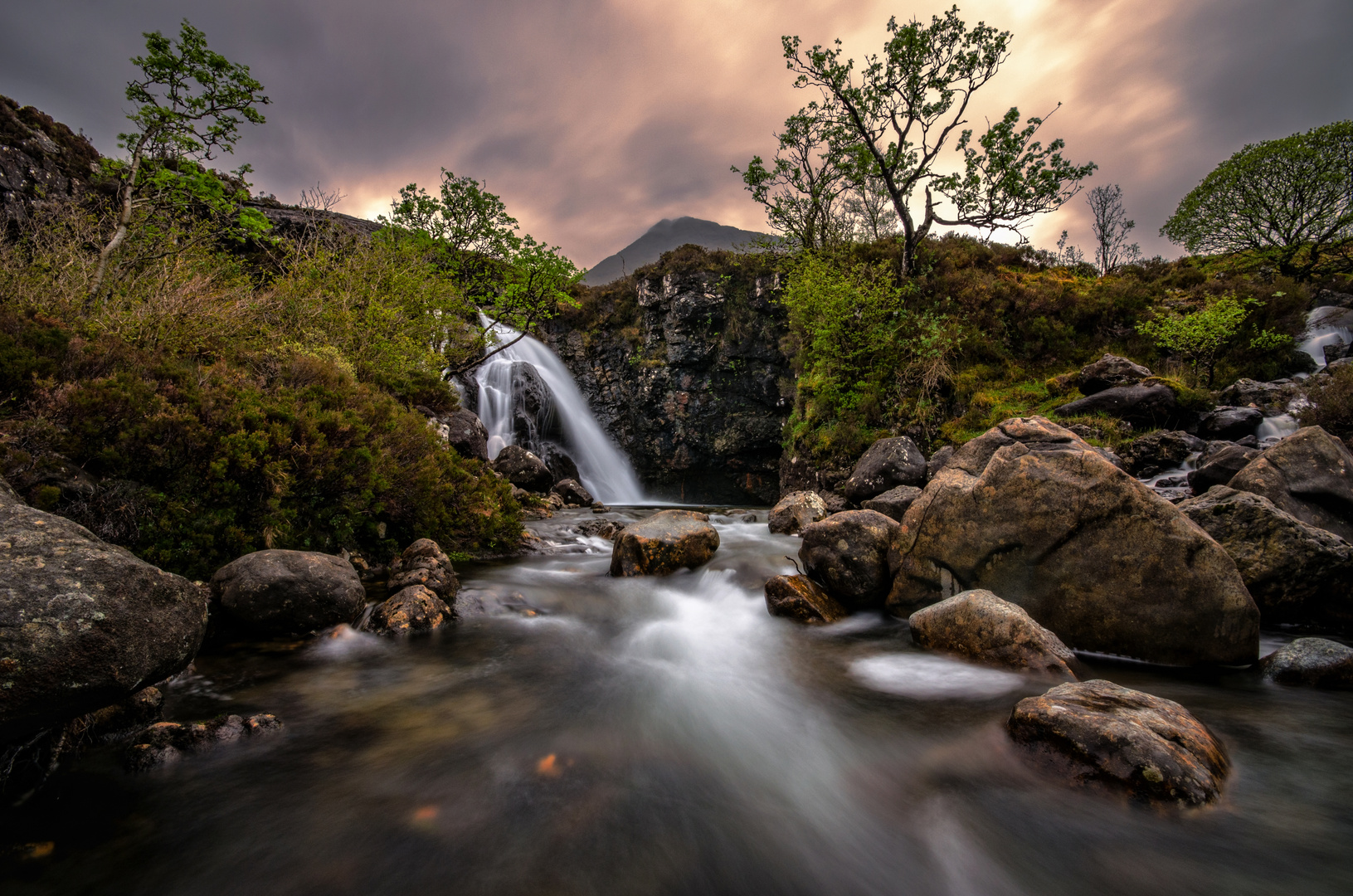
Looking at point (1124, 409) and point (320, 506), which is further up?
point (1124, 409)

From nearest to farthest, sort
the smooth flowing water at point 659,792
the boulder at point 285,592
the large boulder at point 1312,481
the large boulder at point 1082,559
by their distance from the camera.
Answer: the smooth flowing water at point 659,792 < the large boulder at point 1082,559 < the boulder at point 285,592 < the large boulder at point 1312,481

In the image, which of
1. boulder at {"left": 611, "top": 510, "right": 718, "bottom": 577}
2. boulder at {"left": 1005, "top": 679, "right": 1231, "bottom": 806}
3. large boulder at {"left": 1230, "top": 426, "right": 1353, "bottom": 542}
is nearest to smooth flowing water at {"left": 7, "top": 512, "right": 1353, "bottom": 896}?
boulder at {"left": 1005, "top": 679, "right": 1231, "bottom": 806}

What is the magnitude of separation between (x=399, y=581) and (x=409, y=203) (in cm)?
1432

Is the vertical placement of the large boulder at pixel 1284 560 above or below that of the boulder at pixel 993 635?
above

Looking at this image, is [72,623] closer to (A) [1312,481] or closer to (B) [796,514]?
(B) [796,514]

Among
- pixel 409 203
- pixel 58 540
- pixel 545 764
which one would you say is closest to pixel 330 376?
pixel 58 540

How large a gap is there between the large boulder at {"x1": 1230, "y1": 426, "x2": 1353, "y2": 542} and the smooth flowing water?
88.3 inches

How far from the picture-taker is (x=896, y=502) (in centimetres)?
882

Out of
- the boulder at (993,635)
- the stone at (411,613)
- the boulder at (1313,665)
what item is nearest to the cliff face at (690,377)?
the boulder at (993,635)

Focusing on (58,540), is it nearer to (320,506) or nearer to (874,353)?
(320,506)

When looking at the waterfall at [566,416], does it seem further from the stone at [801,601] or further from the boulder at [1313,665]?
the boulder at [1313,665]

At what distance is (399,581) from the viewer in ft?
18.6

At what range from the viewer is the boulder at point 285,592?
4.30 meters

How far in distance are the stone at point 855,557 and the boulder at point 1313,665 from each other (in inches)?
116
